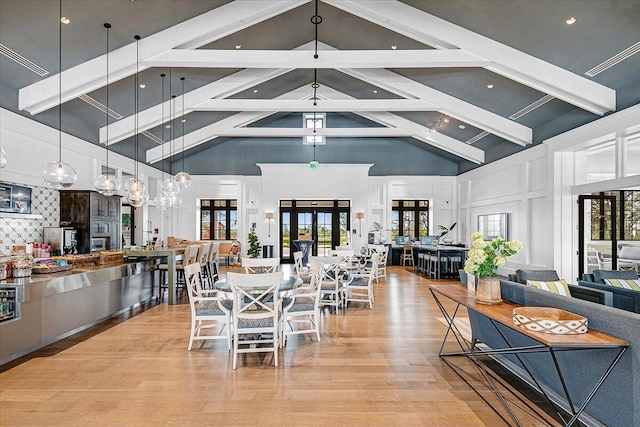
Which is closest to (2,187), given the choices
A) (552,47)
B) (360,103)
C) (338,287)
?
(338,287)

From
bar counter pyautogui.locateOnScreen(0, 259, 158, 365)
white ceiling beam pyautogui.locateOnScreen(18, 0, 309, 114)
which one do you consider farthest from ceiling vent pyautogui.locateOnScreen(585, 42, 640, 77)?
bar counter pyautogui.locateOnScreen(0, 259, 158, 365)

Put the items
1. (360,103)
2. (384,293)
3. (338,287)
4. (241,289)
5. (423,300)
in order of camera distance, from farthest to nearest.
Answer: (360,103)
(384,293)
(423,300)
(338,287)
(241,289)

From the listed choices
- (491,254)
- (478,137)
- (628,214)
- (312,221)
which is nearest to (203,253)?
(312,221)

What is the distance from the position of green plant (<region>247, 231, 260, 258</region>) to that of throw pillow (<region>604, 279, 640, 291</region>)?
9.73 m

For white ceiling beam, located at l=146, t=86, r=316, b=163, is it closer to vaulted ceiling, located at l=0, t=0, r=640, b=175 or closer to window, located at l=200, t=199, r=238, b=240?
vaulted ceiling, located at l=0, t=0, r=640, b=175

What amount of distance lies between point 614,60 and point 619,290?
3461mm

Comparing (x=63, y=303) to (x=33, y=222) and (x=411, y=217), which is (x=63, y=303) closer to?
(x=33, y=222)

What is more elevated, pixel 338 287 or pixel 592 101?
pixel 592 101

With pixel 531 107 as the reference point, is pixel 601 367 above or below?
below

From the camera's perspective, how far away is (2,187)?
571 centimetres

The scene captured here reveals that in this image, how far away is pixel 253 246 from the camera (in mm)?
12695

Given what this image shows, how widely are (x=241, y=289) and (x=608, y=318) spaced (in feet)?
9.88

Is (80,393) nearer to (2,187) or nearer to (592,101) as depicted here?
(2,187)

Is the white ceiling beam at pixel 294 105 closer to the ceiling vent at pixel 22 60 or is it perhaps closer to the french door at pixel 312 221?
the ceiling vent at pixel 22 60
